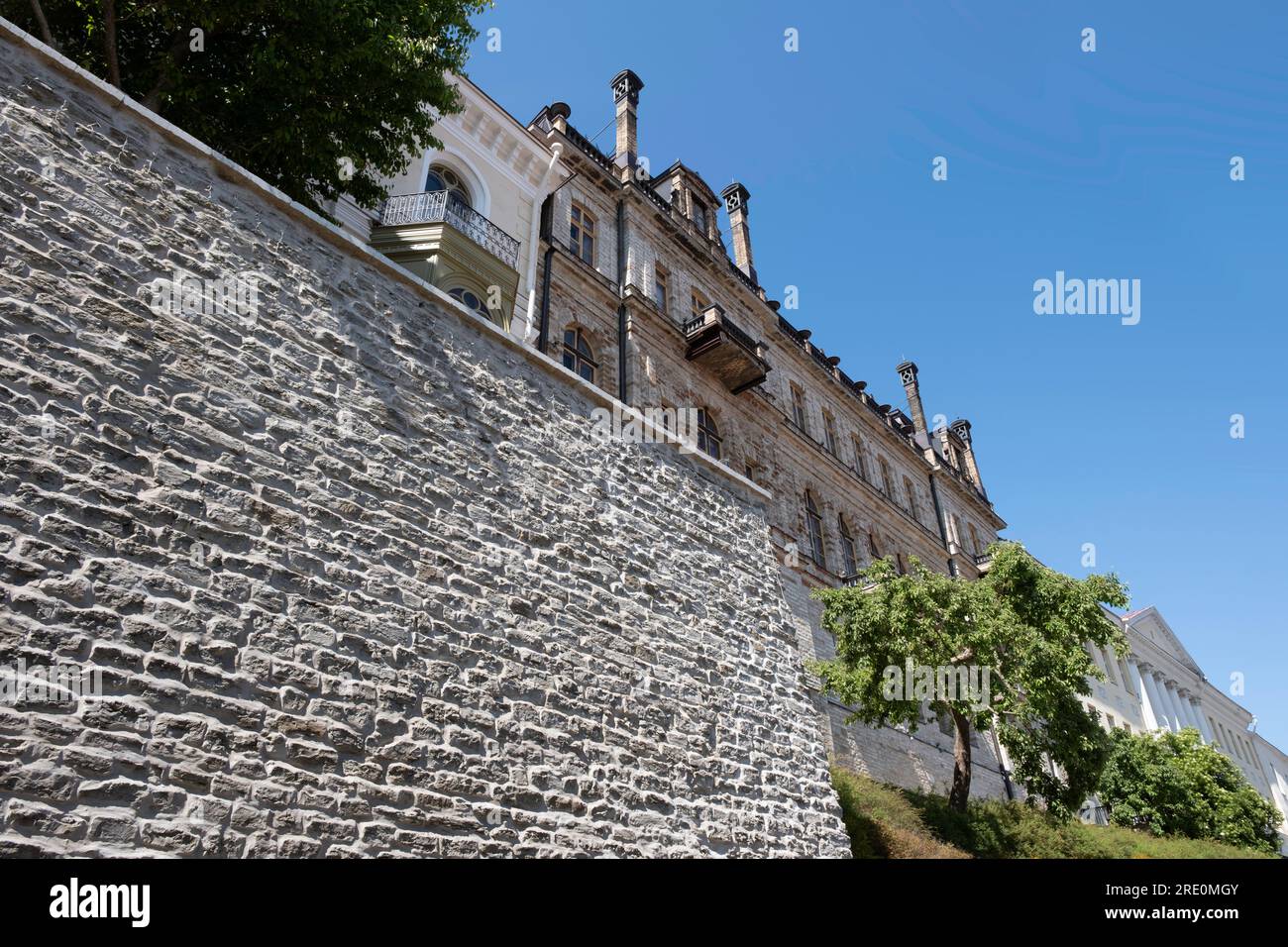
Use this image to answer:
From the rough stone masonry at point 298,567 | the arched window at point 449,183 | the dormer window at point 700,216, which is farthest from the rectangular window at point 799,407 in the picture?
the rough stone masonry at point 298,567

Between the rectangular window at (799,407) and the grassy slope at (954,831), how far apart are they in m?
13.3

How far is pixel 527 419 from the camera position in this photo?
871 cm

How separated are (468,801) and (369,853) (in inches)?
35.0

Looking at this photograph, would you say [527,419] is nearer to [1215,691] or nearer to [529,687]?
[529,687]

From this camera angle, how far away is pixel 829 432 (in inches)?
1150

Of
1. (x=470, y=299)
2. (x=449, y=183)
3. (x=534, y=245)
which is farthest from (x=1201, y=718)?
(x=449, y=183)

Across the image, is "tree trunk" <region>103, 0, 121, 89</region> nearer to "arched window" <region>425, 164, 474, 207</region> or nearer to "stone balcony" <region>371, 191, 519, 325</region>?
"stone balcony" <region>371, 191, 519, 325</region>

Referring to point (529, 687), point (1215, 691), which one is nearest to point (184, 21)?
point (529, 687)

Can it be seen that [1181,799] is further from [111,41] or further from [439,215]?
[111,41]

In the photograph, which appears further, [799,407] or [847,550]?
[799,407]

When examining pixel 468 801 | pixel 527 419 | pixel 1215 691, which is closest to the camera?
pixel 468 801

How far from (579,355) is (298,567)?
46.1 feet

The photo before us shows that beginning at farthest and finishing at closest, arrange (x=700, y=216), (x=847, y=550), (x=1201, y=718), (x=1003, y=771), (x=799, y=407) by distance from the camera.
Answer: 1. (x=1201, y=718)
2. (x=799, y=407)
3. (x=700, y=216)
4. (x=847, y=550)
5. (x=1003, y=771)

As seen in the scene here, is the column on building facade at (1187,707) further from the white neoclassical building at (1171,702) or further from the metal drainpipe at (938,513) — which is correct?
the metal drainpipe at (938,513)
